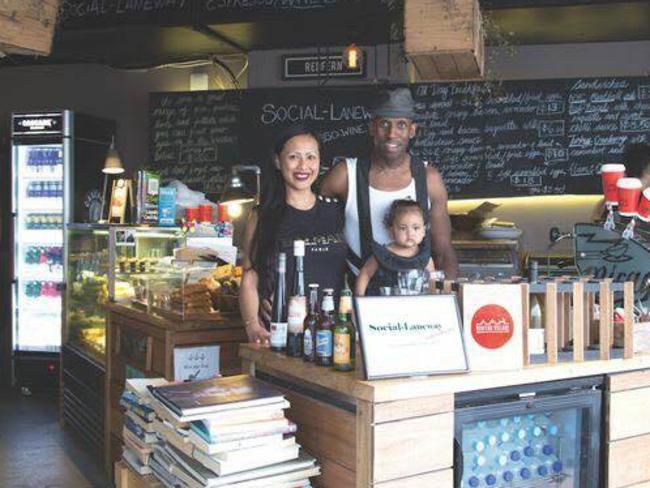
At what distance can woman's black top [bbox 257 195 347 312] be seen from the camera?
309 cm

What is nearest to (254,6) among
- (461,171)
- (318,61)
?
(318,61)

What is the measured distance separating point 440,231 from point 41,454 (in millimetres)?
3338

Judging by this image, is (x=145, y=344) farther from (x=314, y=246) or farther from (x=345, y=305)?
(x=345, y=305)

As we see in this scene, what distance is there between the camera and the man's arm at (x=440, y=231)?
144 inches

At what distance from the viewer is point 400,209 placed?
10.8 feet

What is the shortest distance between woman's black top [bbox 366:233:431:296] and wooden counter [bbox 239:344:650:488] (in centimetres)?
73

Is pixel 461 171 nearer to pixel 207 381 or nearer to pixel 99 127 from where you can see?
pixel 99 127

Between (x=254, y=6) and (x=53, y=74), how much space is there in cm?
336

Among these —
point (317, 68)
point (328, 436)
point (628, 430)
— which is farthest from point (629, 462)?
point (317, 68)

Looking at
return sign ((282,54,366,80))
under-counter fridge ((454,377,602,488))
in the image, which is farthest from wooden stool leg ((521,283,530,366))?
return sign ((282,54,366,80))

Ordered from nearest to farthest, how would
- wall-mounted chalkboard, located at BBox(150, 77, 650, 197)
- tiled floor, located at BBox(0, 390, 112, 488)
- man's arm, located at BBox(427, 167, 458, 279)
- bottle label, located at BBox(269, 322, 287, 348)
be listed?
bottle label, located at BBox(269, 322, 287, 348), man's arm, located at BBox(427, 167, 458, 279), tiled floor, located at BBox(0, 390, 112, 488), wall-mounted chalkboard, located at BBox(150, 77, 650, 197)

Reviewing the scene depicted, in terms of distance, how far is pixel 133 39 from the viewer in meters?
6.80

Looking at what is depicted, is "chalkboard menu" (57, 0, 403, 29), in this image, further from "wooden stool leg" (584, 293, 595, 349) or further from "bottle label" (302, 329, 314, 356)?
"bottle label" (302, 329, 314, 356)

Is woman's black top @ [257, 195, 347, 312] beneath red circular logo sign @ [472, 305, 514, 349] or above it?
above
